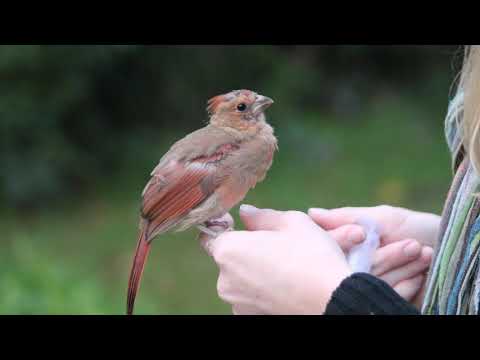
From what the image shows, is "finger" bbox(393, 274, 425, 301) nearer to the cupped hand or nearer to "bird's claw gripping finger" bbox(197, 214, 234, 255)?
the cupped hand

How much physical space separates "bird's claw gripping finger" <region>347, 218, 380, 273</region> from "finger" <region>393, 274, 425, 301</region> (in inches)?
4.8

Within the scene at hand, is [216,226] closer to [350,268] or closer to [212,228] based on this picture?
[212,228]

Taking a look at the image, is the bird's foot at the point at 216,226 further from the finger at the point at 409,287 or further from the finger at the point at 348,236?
the finger at the point at 409,287

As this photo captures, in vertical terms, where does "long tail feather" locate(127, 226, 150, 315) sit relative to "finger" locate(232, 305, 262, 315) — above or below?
above

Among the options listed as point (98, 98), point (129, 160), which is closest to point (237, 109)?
point (98, 98)

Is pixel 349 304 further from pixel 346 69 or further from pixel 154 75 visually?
pixel 346 69

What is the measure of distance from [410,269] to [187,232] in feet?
12.5

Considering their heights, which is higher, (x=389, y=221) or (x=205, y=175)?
(x=205, y=175)

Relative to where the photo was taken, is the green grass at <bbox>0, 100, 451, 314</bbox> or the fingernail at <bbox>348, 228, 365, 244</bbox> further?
the green grass at <bbox>0, 100, 451, 314</bbox>

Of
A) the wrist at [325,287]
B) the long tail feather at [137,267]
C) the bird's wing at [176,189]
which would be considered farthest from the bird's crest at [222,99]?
the wrist at [325,287]

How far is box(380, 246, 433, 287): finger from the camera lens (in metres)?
1.87

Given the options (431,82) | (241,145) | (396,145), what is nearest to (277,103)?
(396,145)

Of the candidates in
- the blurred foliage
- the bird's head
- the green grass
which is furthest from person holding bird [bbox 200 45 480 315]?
the blurred foliage

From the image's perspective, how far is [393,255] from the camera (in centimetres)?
183
